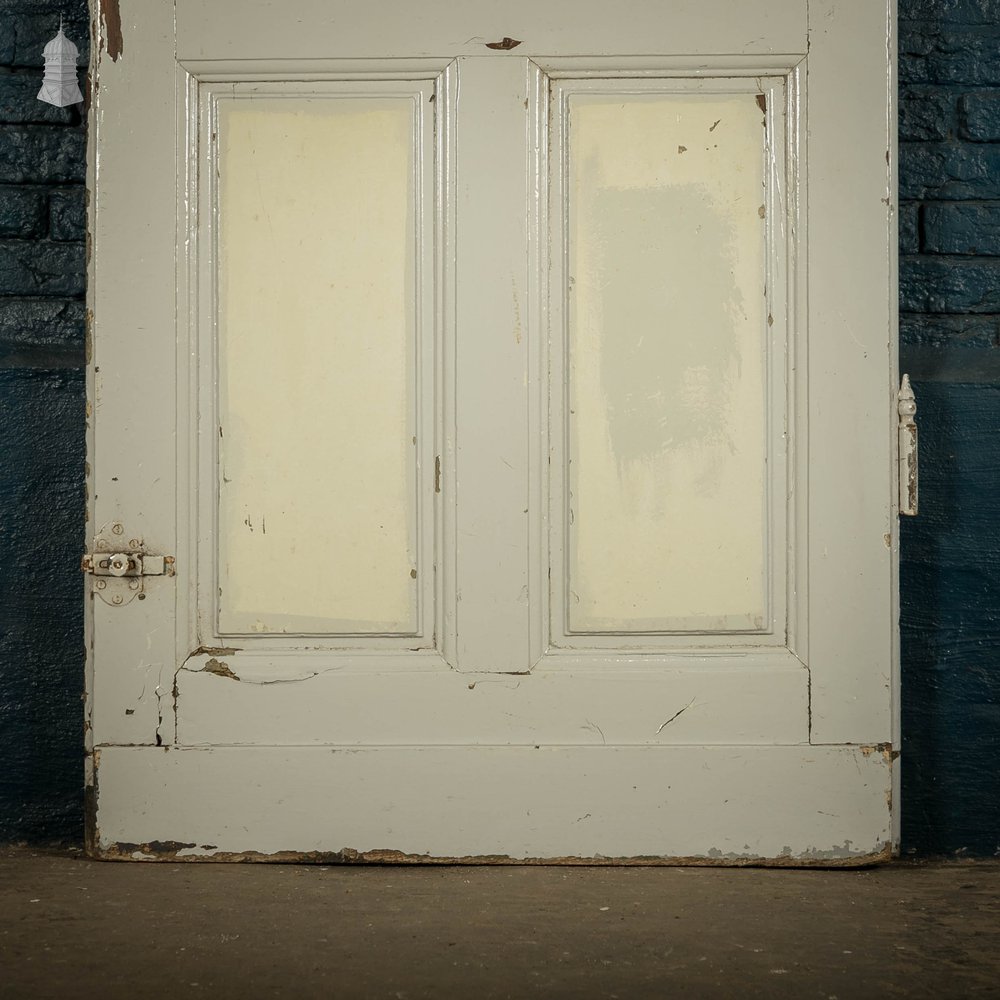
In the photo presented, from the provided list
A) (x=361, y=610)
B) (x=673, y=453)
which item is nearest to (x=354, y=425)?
(x=361, y=610)

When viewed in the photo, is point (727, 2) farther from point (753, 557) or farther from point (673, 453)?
point (753, 557)

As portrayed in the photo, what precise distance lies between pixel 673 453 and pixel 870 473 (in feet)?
1.19

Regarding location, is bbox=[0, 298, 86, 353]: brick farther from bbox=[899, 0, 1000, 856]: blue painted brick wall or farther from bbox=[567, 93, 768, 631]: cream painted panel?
bbox=[899, 0, 1000, 856]: blue painted brick wall

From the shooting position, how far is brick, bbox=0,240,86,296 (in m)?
1.96

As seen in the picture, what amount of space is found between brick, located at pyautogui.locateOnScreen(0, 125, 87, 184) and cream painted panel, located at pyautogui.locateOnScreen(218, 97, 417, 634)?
39 centimetres

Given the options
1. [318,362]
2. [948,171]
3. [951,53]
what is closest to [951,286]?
[948,171]

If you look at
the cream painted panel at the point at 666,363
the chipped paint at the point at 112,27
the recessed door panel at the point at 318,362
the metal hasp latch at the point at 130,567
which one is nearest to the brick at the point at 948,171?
the cream painted panel at the point at 666,363

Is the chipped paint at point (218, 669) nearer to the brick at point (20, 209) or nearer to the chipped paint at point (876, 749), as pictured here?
the brick at point (20, 209)

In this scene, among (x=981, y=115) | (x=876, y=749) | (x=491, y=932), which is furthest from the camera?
(x=981, y=115)

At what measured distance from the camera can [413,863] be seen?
178 cm

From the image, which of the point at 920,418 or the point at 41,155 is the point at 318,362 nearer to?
the point at 41,155

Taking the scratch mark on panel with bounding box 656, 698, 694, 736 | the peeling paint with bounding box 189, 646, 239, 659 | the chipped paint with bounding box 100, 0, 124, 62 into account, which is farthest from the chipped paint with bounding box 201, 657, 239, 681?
the chipped paint with bounding box 100, 0, 124, 62

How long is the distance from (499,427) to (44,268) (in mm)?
1013

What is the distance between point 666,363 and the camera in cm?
178
